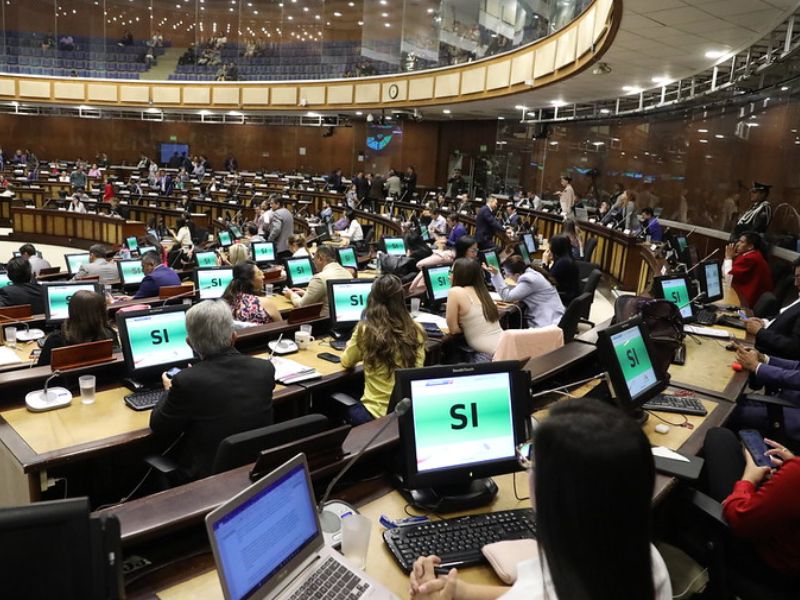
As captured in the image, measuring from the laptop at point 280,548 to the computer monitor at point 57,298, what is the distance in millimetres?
4156

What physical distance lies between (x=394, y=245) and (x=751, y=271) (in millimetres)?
4719

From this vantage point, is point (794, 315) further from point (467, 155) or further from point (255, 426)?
point (467, 155)

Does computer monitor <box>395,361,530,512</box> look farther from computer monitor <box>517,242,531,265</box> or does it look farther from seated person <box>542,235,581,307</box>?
computer monitor <box>517,242,531,265</box>

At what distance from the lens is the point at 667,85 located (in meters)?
10.9

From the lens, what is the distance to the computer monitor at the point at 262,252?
9133 mm

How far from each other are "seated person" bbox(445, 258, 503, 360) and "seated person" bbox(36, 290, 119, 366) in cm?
239

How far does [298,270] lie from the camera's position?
7.08 m

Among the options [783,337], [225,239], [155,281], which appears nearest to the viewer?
→ [783,337]

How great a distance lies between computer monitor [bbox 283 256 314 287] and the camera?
22.9ft

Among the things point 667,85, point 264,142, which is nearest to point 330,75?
point 264,142

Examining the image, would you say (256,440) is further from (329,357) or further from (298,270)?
(298,270)

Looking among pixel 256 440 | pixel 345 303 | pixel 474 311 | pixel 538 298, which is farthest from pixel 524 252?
pixel 256 440

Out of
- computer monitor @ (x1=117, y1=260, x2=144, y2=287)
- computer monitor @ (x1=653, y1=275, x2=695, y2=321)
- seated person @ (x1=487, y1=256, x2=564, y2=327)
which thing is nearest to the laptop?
computer monitor @ (x1=653, y1=275, x2=695, y2=321)

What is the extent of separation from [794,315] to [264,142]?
73.6 ft
